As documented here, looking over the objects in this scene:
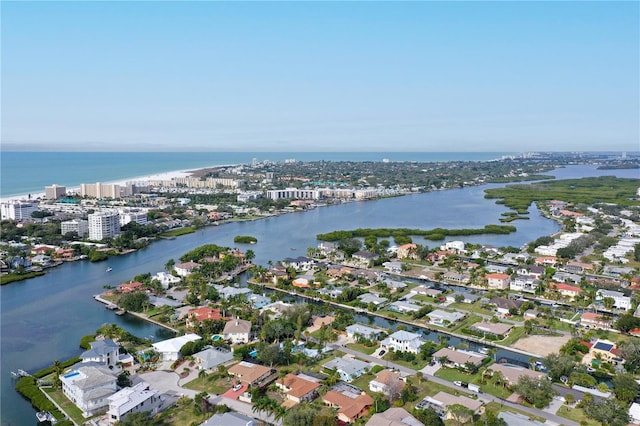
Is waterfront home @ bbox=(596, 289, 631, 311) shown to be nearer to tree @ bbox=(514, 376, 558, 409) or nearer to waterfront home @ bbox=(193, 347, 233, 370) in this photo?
tree @ bbox=(514, 376, 558, 409)

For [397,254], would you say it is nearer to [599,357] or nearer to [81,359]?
[599,357]

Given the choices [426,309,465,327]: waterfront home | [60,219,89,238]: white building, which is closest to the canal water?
[426,309,465,327]: waterfront home

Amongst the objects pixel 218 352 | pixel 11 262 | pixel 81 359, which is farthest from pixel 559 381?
pixel 11 262

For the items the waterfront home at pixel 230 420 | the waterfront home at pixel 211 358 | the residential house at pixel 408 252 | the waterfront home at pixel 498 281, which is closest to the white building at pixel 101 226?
the residential house at pixel 408 252

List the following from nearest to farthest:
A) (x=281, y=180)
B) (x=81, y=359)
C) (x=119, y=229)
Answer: (x=81, y=359) < (x=119, y=229) < (x=281, y=180)

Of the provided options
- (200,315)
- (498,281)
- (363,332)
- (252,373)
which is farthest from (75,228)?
(498,281)

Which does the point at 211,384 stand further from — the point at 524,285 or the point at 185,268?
the point at 524,285
